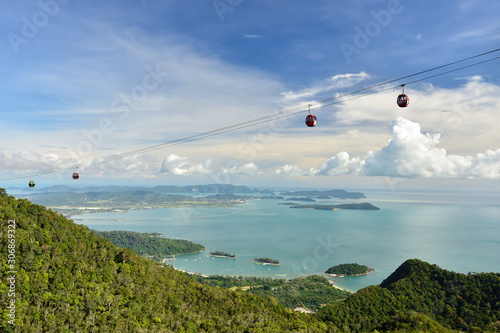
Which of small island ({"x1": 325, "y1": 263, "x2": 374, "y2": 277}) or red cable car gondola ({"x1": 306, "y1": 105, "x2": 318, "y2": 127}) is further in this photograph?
small island ({"x1": 325, "y1": 263, "x2": 374, "y2": 277})

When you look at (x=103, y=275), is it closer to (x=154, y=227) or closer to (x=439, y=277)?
A: (x=439, y=277)

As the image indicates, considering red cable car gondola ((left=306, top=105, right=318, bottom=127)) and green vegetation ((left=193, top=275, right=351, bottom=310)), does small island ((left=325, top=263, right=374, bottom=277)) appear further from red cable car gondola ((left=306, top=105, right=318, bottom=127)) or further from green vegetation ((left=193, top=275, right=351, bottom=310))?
red cable car gondola ((left=306, top=105, right=318, bottom=127))

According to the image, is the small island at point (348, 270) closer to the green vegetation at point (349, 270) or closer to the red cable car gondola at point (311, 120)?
the green vegetation at point (349, 270)

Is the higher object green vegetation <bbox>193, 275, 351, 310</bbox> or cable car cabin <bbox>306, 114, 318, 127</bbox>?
cable car cabin <bbox>306, 114, 318, 127</bbox>

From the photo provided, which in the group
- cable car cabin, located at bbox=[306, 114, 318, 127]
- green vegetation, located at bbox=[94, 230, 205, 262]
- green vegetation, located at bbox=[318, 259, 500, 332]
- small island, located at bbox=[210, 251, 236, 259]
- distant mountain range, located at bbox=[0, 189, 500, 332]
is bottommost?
small island, located at bbox=[210, 251, 236, 259]

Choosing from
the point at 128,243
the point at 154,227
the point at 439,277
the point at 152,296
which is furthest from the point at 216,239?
the point at 152,296

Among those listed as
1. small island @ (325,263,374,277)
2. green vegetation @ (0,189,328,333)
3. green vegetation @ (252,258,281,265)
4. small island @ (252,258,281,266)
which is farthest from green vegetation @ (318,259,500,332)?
green vegetation @ (252,258,281,265)

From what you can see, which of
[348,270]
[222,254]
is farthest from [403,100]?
[222,254]
